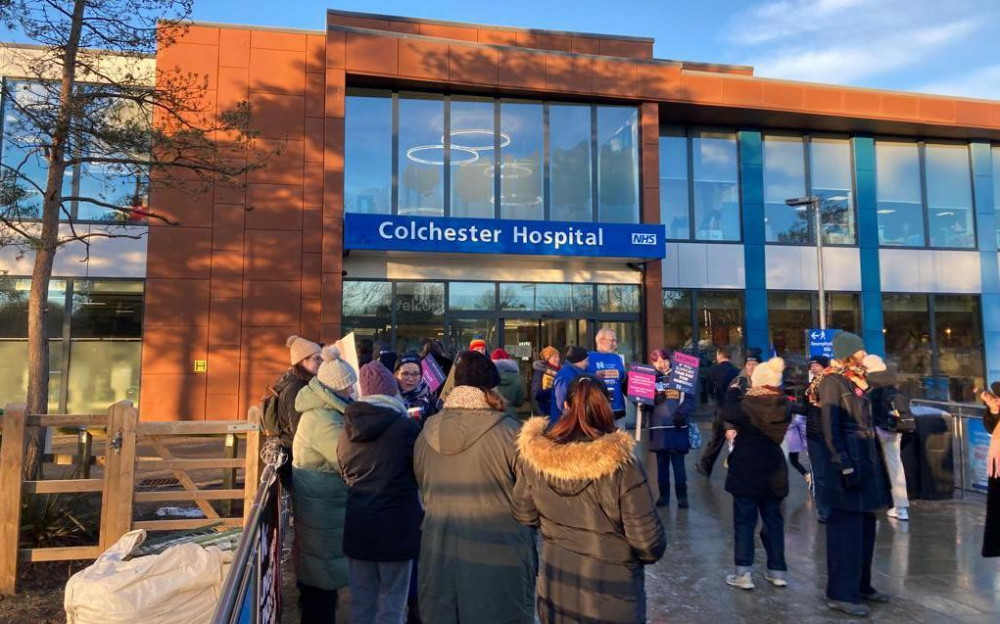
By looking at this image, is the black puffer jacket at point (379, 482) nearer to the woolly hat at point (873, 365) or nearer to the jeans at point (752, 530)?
the jeans at point (752, 530)

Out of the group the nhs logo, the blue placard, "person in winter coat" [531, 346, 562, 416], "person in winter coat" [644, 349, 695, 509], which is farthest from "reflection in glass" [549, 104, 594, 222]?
"person in winter coat" [531, 346, 562, 416]

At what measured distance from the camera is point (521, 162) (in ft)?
50.1

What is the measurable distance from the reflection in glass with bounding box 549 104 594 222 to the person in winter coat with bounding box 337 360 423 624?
12155 millimetres

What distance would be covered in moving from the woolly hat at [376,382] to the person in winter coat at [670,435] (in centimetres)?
477

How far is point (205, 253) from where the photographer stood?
14008mm

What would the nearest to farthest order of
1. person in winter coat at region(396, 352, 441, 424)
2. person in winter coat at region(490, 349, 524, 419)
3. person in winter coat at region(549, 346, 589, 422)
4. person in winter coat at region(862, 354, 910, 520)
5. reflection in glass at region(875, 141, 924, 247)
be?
1. person in winter coat at region(396, 352, 441, 424)
2. person in winter coat at region(549, 346, 589, 422)
3. person in winter coat at region(490, 349, 524, 419)
4. person in winter coat at region(862, 354, 910, 520)
5. reflection in glass at region(875, 141, 924, 247)

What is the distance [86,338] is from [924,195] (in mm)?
21930

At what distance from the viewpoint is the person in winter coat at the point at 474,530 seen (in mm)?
3086

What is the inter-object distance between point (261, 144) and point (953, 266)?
18715 millimetres

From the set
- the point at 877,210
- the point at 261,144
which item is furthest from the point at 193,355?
the point at 877,210

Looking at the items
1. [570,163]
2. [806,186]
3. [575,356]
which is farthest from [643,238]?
[575,356]

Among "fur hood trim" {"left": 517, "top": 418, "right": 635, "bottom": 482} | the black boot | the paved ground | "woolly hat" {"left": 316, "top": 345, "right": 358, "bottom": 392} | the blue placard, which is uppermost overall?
the blue placard

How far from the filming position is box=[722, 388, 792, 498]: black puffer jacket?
5.12 meters

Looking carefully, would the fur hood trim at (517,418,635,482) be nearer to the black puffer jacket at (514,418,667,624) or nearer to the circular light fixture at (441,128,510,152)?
the black puffer jacket at (514,418,667,624)
